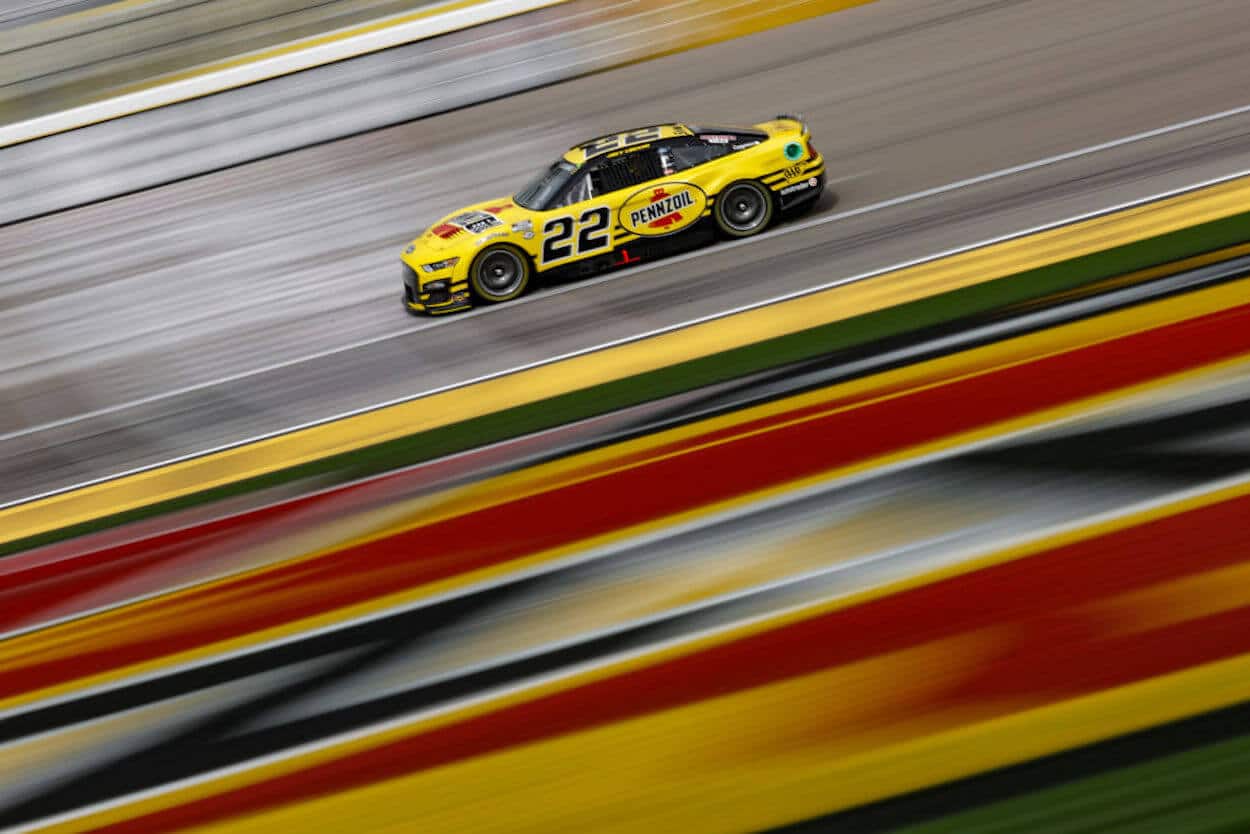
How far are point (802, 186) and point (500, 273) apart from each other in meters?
2.70

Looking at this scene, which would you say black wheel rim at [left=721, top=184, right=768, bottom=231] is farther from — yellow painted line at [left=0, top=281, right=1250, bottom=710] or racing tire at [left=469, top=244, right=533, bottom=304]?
yellow painted line at [left=0, top=281, right=1250, bottom=710]

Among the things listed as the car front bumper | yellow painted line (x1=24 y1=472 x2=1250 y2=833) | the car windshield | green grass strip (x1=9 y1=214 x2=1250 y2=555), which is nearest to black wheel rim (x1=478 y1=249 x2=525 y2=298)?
the car front bumper

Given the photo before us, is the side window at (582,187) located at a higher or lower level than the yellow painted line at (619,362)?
higher

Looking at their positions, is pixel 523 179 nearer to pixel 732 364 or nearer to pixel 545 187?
pixel 545 187

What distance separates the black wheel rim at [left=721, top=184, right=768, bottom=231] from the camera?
11.4 meters

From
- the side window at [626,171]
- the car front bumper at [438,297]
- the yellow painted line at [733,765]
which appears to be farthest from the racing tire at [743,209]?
the yellow painted line at [733,765]

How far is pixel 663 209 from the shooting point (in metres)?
11.3

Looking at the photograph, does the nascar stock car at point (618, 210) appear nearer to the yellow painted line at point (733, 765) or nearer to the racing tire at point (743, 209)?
the racing tire at point (743, 209)

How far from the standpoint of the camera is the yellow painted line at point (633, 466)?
6.73 m

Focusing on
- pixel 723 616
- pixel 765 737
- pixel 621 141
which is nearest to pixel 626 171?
pixel 621 141

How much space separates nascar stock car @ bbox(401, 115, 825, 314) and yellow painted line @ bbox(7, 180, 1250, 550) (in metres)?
1.54

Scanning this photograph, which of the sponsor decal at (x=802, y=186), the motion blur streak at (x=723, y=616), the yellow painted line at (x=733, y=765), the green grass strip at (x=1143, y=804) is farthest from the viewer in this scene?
the sponsor decal at (x=802, y=186)

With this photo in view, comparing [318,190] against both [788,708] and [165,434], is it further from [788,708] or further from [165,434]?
[788,708]

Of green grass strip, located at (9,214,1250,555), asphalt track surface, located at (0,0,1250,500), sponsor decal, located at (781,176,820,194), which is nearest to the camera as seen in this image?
green grass strip, located at (9,214,1250,555)
